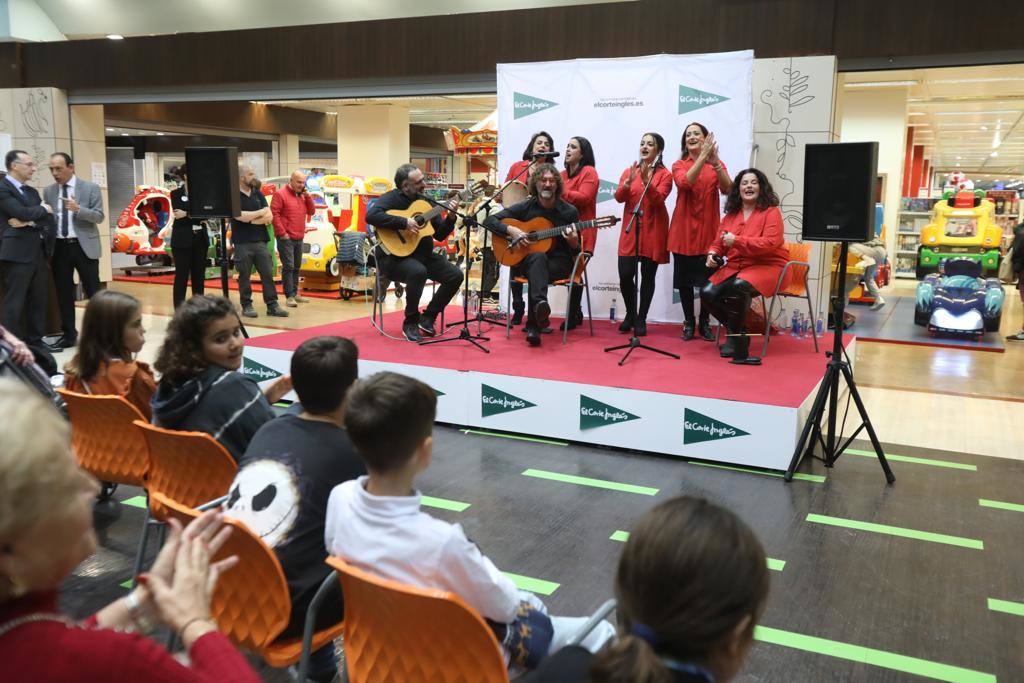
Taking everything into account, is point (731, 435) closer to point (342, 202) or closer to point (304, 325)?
point (304, 325)

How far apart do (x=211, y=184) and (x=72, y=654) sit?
644 centimetres

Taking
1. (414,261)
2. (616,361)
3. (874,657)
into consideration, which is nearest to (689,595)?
(874,657)

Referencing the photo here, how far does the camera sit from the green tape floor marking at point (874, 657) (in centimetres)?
Result: 248

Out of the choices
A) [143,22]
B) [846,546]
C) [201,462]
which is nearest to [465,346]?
[846,546]

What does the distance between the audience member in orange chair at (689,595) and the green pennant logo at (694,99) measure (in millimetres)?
6037

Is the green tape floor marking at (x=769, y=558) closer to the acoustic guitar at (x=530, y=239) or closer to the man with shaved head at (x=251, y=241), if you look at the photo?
the acoustic guitar at (x=530, y=239)

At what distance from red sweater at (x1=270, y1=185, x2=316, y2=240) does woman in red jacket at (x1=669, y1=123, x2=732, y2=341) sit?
15.5 ft

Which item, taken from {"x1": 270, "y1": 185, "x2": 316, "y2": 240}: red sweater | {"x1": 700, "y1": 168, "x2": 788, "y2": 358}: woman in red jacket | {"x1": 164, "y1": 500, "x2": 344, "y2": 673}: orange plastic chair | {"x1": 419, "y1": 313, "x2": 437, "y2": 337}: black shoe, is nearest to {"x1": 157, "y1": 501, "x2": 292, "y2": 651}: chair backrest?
{"x1": 164, "y1": 500, "x2": 344, "y2": 673}: orange plastic chair

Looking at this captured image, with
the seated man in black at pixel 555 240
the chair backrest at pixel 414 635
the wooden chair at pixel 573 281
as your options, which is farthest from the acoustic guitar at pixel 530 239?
the chair backrest at pixel 414 635

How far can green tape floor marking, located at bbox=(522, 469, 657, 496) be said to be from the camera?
4.05 m

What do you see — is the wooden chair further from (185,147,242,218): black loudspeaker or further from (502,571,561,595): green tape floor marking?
(502,571,561,595): green tape floor marking

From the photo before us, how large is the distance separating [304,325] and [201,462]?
5937mm

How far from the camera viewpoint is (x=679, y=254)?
6.21 m

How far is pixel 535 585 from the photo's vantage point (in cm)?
303
